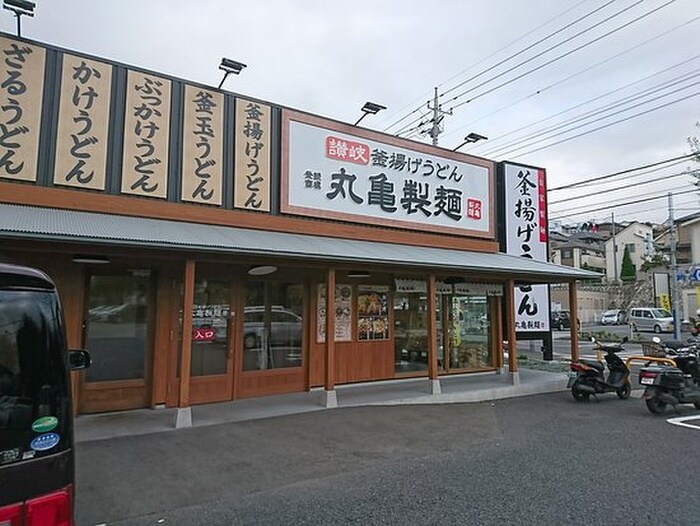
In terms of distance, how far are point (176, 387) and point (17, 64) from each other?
16.2 feet

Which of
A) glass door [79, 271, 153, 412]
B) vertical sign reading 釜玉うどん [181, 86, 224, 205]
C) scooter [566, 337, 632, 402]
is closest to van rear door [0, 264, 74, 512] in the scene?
glass door [79, 271, 153, 412]

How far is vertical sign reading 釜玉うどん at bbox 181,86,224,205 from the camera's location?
304 inches

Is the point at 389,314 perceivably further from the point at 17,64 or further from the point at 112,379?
the point at 17,64

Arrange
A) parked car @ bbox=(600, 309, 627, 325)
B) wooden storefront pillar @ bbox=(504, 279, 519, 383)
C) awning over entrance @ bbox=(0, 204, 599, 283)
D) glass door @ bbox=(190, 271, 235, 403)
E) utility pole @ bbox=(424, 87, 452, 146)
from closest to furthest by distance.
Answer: awning over entrance @ bbox=(0, 204, 599, 283) < glass door @ bbox=(190, 271, 235, 403) < wooden storefront pillar @ bbox=(504, 279, 519, 383) < utility pole @ bbox=(424, 87, 452, 146) < parked car @ bbox=(600, 309, 627, 325)

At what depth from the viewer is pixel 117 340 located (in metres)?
7.19

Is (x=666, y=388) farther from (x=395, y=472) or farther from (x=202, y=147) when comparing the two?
(x=202, y=147)

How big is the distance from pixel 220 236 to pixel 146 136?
1983 mm

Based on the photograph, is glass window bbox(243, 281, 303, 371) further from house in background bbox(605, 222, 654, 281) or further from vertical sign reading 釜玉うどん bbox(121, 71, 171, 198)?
house in background bbox(605, 222, 654, 281)

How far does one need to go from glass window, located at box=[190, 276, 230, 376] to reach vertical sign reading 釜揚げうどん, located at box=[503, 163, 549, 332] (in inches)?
298

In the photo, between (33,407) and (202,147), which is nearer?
(33,407)

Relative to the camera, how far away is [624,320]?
35.7m

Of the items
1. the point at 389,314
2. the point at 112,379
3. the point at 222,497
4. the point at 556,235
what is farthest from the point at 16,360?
the point at 556,235

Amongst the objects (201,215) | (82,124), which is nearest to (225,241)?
(201,215)

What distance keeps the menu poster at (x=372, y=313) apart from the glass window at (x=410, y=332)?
292mm
